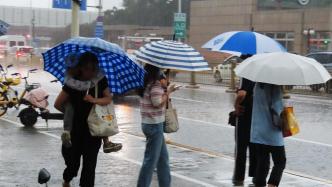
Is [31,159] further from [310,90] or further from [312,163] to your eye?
[310,90]

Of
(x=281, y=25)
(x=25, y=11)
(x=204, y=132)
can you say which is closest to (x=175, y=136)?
(x=204, y=132)

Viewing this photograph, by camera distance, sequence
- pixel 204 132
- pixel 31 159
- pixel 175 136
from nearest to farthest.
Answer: pixel 31 159 < pixel 175 136 < pixel 204 132

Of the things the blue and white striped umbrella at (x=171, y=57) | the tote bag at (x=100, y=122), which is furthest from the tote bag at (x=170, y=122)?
the tote bag at (x=100, y=122)

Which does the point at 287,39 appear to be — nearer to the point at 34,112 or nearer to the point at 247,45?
the point at 34,112

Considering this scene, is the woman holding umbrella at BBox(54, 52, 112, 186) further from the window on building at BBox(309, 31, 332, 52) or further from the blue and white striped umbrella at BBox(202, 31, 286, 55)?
the window on building at BBox(309, 31, 332, 52)

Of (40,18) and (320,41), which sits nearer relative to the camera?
(320,41)

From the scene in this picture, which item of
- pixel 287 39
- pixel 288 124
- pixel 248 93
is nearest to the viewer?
pixel 288 124

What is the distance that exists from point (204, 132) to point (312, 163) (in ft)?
12.3

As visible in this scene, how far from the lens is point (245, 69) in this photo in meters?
6.93

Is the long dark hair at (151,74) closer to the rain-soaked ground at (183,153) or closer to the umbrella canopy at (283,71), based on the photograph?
the umbrella canopy at (283,71)

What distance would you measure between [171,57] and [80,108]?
42.4 inches

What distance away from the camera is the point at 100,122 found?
639 centimetres

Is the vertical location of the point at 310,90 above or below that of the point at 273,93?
below

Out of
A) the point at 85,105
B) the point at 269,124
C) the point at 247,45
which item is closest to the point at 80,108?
the point at 85,105
